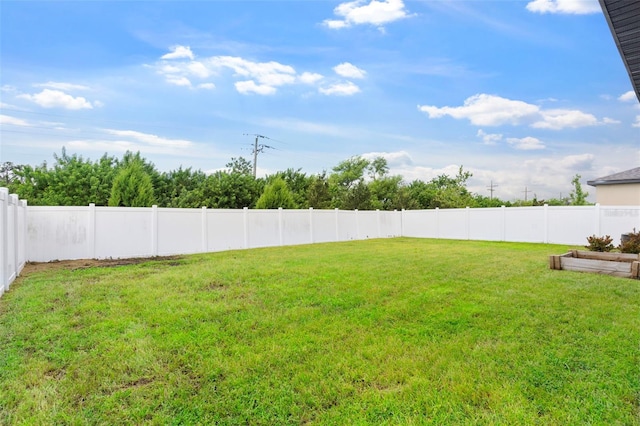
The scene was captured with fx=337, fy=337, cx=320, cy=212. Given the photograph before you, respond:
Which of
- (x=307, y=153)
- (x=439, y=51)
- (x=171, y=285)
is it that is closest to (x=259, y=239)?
(x=171, y=285)

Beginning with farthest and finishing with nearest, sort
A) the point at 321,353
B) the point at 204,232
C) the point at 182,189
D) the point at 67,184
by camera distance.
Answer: the point at 182,189 → the point at 67,184 → the point at 204,232 → the point at 321,353

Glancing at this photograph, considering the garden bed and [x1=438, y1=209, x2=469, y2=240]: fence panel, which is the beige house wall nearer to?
[x1=438, y1=209, x2=469, y2=240]: fence panel

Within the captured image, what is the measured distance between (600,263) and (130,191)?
42.4ft

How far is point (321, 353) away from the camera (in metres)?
2.88

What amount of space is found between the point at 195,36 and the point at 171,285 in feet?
25.2

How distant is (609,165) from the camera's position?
606 inches

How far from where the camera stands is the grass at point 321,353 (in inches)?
82.6

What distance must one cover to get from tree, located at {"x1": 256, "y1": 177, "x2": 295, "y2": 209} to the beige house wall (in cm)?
1430

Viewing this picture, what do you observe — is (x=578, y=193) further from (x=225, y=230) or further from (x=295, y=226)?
(x=225, y=230)

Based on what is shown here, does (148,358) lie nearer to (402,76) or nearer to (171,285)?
(171,285)

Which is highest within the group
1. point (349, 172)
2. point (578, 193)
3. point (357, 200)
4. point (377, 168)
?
point (377, 168)

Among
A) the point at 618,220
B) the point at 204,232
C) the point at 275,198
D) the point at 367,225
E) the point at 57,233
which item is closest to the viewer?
the point at 57,233

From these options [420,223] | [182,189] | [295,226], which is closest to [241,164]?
[182,189]

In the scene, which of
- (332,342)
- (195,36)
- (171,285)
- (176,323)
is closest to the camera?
(332,342)
